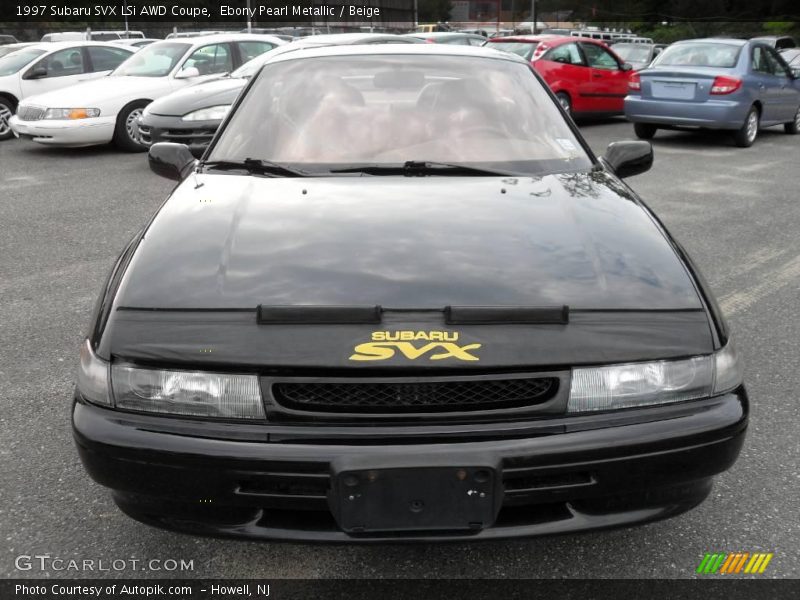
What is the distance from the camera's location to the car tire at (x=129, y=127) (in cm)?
1012

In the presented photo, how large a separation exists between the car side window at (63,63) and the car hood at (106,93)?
1687mm

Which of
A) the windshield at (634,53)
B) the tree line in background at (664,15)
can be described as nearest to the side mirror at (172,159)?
the windshield at (634,53)

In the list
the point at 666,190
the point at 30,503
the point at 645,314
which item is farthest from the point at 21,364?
the point at 666,190

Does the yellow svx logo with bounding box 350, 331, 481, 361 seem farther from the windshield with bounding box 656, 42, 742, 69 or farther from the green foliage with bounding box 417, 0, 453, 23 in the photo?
the green foliage with bounding box 417, 0, 453, 23

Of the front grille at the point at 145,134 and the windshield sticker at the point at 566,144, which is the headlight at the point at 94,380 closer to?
the windshield sticker at the point at 566,144

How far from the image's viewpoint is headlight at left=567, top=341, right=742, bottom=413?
6.37 ft

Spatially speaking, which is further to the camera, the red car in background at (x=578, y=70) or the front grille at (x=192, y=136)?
the red car in background at (x=578, y=70)

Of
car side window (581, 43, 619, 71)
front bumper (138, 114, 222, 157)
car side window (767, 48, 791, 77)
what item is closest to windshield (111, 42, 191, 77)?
front bumper (138, 114, 222, 157)

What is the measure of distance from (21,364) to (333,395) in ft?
8.01

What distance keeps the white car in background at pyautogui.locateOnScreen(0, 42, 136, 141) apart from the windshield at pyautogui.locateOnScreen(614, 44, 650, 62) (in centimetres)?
1159

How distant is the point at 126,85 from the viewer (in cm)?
1025

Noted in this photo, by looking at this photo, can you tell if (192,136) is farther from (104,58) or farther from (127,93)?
(104,58)

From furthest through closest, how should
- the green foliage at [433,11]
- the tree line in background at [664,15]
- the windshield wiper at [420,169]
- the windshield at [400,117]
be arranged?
the green foliage at [433,11]
the tree line in background at [664,15]
the windshield at [400,117]
the windshield wiper at [420,169]

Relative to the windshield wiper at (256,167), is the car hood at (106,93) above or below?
below
